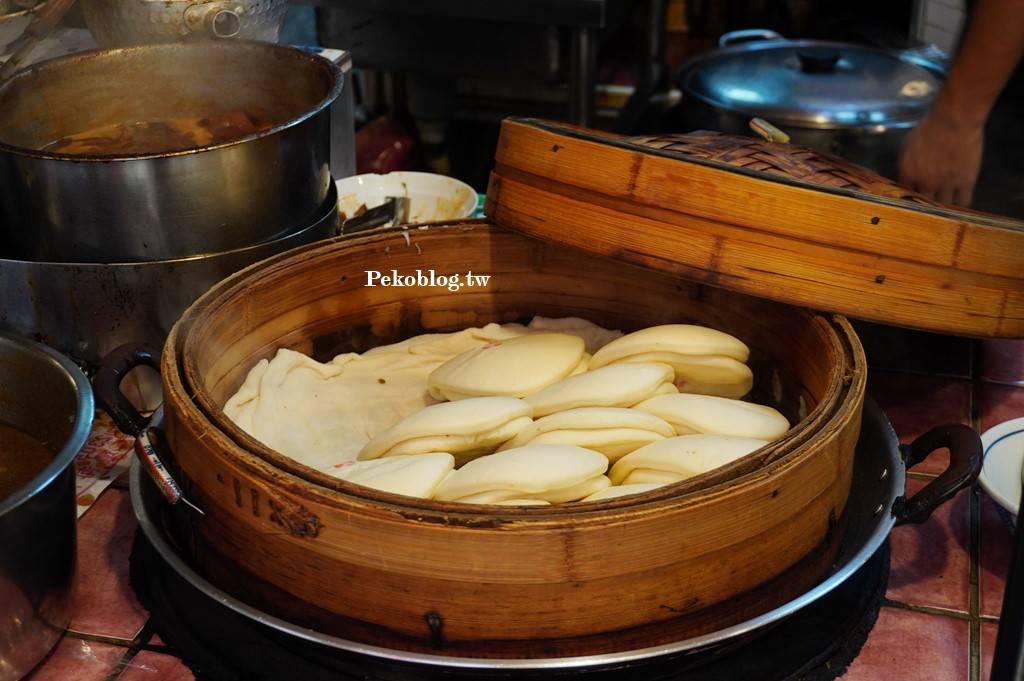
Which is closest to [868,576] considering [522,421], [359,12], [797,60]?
[522,421]

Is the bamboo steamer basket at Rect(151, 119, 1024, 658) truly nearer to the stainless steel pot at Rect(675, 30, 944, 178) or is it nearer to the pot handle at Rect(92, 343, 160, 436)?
the pot handle at Rect(92, 343, 160, 436)

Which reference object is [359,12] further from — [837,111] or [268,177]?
[268,177]

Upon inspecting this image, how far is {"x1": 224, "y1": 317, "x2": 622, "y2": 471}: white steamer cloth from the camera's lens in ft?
4.37

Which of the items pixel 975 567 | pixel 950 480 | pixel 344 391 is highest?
pixel 950 480

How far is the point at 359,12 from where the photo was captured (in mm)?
3389

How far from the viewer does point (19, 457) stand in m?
1.21

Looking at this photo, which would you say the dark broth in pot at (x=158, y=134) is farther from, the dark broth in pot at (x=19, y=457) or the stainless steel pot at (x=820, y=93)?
the stainless steel pot at (x=820, y=93)

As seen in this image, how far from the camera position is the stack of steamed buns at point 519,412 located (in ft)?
3.60

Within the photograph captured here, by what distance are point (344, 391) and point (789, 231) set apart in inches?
26.4

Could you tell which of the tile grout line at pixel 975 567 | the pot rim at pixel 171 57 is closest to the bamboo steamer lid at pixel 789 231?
the tile grout line at pixel 975 567

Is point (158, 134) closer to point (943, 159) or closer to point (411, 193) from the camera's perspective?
point (411, 193)

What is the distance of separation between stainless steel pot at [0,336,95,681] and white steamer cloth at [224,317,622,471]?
0.73 ft

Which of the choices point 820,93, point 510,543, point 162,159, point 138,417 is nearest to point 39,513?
point 138,417

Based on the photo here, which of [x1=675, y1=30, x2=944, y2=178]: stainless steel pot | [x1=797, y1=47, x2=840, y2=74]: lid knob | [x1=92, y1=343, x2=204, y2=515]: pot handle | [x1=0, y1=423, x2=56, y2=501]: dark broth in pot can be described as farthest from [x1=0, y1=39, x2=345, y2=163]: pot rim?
[x1=797, y1=47, x2=840, y2=74]: lid knob
